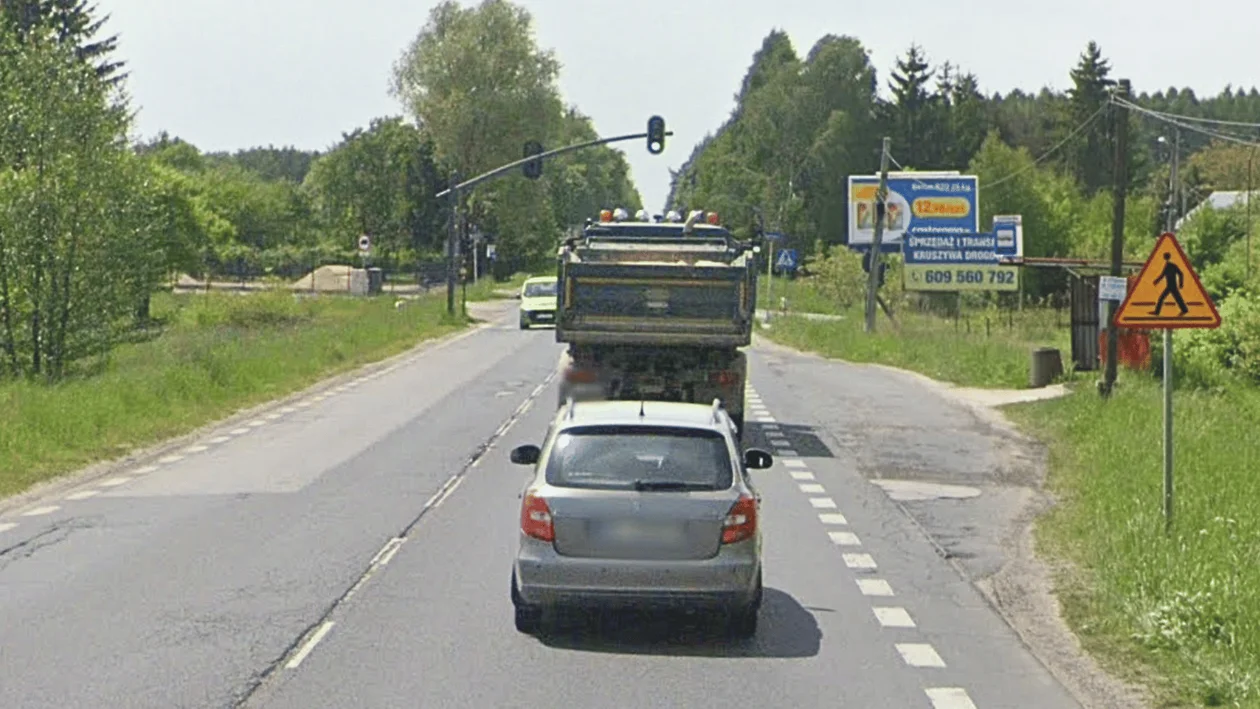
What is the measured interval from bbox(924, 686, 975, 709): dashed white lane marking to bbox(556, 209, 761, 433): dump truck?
40.8ft

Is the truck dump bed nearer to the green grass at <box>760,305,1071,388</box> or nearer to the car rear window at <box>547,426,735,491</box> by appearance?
the car rear window at <box>547,426,735,491</box>

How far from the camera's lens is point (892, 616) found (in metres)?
12.4

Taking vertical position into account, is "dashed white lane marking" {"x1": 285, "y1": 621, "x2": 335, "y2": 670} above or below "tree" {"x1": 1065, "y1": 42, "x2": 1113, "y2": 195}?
below

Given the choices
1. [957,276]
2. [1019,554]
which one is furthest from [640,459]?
[957,276]

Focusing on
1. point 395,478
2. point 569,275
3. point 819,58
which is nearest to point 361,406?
point 569,275

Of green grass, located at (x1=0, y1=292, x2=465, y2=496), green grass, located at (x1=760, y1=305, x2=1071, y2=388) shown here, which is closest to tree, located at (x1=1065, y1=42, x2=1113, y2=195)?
green grass, located at (x1=760, y1=305, x2=1071, y2=388)

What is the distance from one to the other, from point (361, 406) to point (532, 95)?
6932cm

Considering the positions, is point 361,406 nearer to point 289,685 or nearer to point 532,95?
point 289,685

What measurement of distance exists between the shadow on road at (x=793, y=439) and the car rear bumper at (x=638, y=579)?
12.7m

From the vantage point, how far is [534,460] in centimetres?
1267

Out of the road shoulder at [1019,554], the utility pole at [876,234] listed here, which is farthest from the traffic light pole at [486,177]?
the road shoulder at [1019,554]

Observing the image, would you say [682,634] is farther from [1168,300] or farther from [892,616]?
[1168,300]

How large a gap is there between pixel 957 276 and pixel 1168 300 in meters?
49.3

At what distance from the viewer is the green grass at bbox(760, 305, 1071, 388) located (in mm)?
41656
